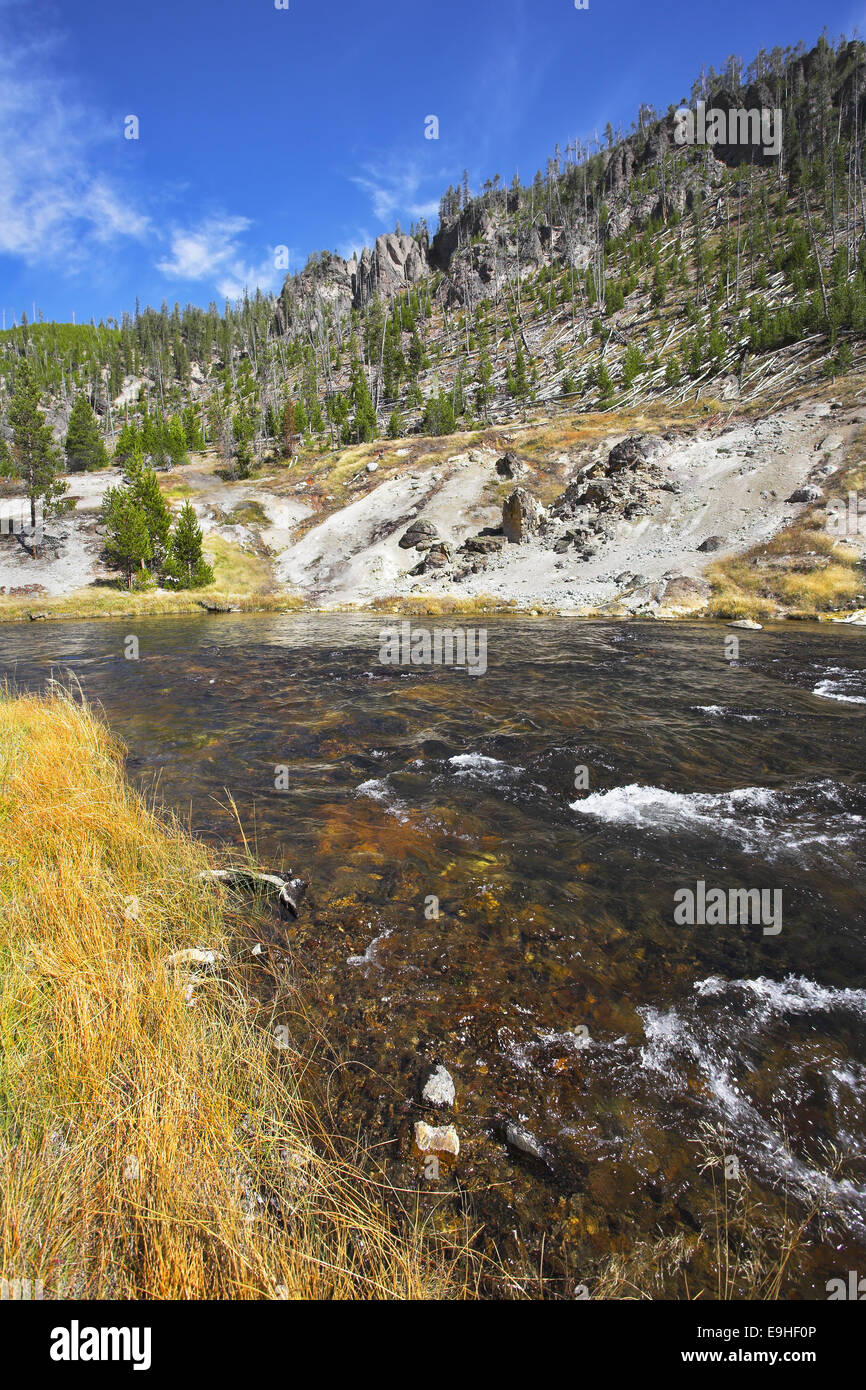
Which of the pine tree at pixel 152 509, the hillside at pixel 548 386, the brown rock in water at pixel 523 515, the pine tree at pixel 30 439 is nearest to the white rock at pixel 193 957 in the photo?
the hillside at pixel 548 386

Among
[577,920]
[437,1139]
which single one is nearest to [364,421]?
[577,920]

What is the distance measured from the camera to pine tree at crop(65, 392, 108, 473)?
8362 centimetres

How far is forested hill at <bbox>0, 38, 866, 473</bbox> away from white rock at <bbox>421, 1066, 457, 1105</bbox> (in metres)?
71.4

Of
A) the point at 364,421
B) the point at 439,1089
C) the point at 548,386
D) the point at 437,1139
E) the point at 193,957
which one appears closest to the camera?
the point at 437,1139

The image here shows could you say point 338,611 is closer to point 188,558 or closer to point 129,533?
point 188,558

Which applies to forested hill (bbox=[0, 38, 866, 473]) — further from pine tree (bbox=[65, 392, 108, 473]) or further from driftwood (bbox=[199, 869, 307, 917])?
driftwood (bbox=[199, 869, 307, 917])

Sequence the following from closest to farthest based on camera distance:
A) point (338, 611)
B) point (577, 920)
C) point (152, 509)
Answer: point (577, 920) → point (338, 611) → point (152, 509)

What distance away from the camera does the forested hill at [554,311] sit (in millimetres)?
74625

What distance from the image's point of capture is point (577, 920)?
6016mm

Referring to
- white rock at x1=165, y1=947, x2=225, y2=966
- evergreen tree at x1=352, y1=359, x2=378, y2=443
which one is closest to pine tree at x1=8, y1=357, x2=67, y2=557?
evergreen tree at x1=352, y1=359, x2=378, y2=443

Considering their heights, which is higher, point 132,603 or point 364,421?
point 364,421

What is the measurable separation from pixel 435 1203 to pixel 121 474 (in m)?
91.3

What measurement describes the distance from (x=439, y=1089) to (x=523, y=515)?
4827cm
